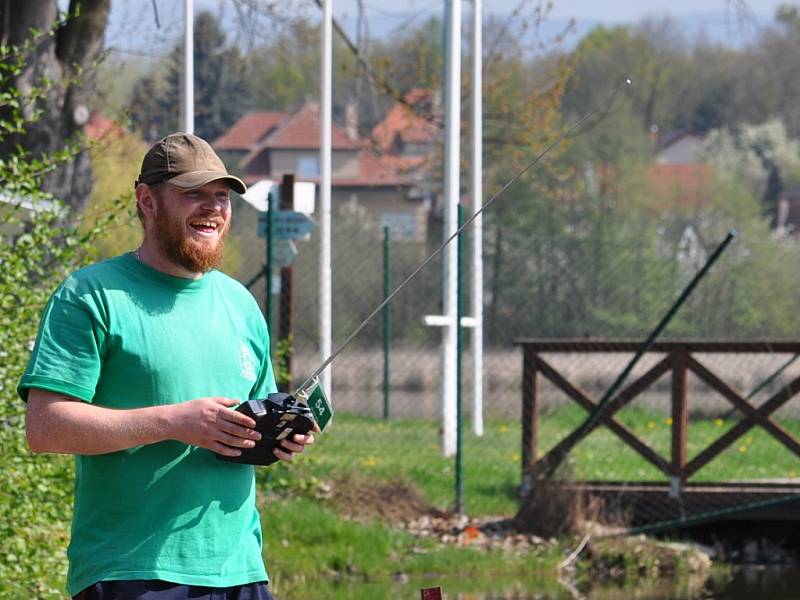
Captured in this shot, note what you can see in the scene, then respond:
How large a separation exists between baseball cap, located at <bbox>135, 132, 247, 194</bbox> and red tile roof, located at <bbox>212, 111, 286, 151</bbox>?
64.7m

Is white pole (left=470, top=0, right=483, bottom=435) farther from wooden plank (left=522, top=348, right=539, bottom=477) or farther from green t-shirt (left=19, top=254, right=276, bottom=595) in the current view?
green t-shirt (left=19, top=254, right=276, bottom=595)

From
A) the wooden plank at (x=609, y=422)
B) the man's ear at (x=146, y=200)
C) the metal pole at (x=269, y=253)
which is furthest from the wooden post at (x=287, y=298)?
the man's ear at (x=146, y=200)

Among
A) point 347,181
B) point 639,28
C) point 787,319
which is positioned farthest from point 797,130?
point 787,319

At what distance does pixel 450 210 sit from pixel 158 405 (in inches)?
365

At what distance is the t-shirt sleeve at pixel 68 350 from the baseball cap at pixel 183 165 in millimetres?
367

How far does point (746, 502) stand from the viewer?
10.3 meters

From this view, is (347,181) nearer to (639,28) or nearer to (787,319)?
(639,28)

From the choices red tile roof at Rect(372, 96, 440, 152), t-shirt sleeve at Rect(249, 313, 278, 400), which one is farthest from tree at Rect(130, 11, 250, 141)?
t-shirt sleeve at Rect(249, 313, 278, 400)

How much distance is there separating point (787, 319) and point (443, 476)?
412 inches

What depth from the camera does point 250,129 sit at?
7125 cm

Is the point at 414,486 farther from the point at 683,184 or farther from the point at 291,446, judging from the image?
the point at 683,184

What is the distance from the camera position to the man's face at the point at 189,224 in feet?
12.6

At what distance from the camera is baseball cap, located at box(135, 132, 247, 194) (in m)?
3.84

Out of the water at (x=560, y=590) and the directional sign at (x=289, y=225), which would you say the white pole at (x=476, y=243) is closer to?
the directional sign at (x=289, y=225)
